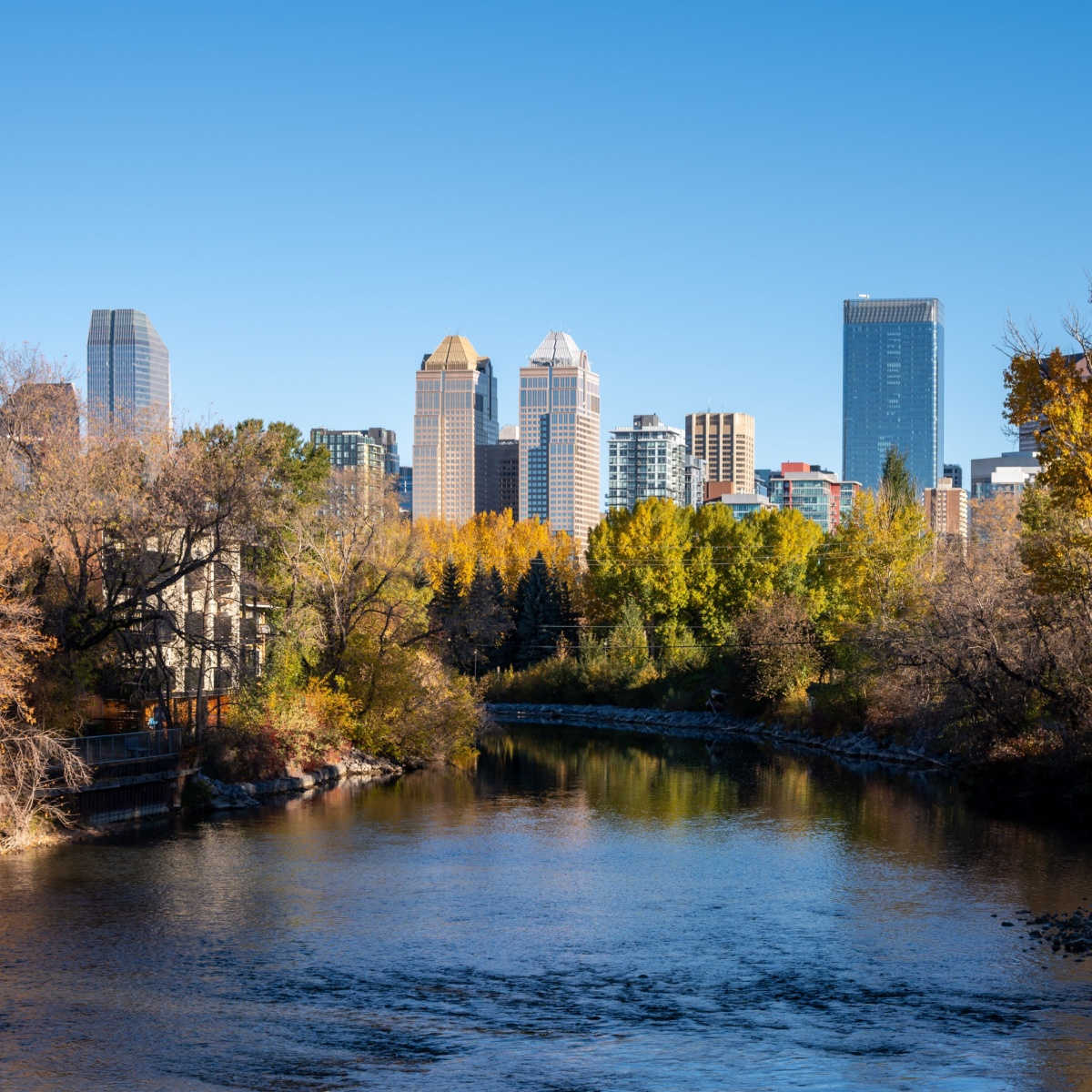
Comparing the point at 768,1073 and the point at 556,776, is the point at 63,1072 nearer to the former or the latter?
the point at 768,1073

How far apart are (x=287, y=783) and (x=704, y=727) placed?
3695 centimetres

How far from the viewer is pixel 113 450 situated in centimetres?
4175

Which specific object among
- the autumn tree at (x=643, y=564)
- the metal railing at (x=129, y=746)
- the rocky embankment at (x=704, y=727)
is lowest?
the rocky embankment at (x=704, y=727)

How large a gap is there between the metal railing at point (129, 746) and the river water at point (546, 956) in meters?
2.82

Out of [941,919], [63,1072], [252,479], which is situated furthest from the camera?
[252,479]

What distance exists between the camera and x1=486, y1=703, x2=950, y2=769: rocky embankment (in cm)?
6159

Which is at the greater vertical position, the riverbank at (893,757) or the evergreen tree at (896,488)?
the evergreen tree at (896,488)

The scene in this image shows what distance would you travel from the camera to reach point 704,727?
266ft

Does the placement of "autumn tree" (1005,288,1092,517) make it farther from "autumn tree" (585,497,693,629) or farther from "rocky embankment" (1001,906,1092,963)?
"autumn tree" (585,497,693,629)

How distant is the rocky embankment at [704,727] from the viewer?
61.6m

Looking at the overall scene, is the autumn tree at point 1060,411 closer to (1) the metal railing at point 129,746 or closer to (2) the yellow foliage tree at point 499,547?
(1) the metal railing at point 129,746

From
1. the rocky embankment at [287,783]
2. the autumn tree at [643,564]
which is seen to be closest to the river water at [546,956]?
the rocky embankment at [287,783]

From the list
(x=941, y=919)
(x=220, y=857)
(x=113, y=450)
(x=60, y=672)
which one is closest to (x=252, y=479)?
(x=113, y=450)

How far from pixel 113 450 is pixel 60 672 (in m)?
6.84
